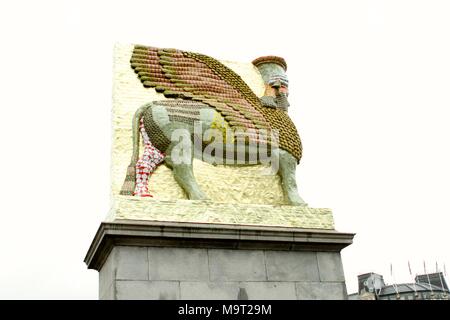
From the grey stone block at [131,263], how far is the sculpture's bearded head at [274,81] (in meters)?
3.67

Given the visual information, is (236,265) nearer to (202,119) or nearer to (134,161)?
(134,161)

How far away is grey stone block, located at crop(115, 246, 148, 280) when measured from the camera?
630cm

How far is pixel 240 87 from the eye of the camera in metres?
8.84

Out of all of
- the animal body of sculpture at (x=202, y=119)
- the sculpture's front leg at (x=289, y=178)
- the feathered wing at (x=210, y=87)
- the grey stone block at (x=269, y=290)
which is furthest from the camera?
the feathered wing at (x=210, y=87)

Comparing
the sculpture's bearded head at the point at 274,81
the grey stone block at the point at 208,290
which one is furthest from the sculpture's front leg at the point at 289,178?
the grey stone block at the point at 208,290

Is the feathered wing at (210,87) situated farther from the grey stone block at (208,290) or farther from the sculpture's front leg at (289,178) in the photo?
the grey stone block at (208,290)

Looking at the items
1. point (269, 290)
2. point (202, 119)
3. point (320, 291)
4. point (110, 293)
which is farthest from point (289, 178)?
point (110, 293)

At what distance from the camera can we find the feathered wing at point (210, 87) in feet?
27.5

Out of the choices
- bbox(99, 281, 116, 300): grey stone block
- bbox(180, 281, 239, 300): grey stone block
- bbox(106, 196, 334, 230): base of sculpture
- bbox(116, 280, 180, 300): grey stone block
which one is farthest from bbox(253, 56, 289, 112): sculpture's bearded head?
bbox(99, 281, 116, 300): grey stone block

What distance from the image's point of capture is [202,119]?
805cm

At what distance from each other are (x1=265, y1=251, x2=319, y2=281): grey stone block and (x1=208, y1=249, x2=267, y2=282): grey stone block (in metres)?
0.13

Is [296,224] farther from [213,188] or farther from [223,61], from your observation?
[223,61]

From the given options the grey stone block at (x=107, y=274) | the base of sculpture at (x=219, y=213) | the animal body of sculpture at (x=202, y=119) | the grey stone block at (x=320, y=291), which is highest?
the animal body of sculpture at (x=202, y=119)
